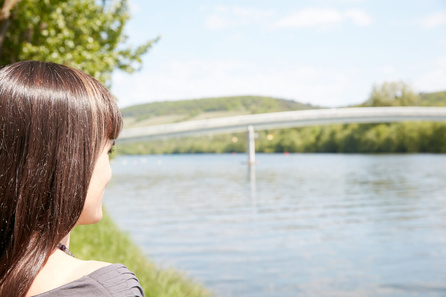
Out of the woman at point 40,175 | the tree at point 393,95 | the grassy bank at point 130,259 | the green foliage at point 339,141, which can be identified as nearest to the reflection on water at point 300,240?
the grassy bank at point 130,259

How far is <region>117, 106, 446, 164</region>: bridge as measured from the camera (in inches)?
2405

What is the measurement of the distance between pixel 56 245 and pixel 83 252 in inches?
286

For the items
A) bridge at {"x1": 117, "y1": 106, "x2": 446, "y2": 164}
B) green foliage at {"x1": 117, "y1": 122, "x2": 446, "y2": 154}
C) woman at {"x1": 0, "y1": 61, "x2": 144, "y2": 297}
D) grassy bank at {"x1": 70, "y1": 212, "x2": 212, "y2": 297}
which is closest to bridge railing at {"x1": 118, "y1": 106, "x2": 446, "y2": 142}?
bridge at {"x1": 117, "y1": 106, "x2": 446, "y2": 164}

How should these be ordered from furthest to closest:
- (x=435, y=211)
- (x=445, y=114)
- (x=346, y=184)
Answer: (x=445, y=114) → (x=346, y=184) → (x=435, y=211)

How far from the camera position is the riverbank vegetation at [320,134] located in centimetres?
9500

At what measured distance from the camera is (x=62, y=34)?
11.9 metres

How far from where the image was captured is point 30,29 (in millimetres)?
13984

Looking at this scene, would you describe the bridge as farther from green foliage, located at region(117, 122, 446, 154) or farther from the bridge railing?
green foliage, located at region(117, 122, 446, 154)

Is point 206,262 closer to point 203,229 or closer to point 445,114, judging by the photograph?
point 203,229

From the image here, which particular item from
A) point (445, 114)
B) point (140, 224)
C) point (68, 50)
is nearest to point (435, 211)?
point (140, 224)

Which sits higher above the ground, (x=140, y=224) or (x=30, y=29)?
(x=30, y=29)

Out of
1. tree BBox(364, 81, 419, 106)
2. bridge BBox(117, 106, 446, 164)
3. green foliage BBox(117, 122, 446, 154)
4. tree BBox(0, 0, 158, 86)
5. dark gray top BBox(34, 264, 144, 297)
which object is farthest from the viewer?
tree BBox(364, 81, 419, 106)

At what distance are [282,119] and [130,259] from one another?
5390 centimetres

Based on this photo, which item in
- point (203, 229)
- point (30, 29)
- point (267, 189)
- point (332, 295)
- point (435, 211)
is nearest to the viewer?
point (332, 295)
